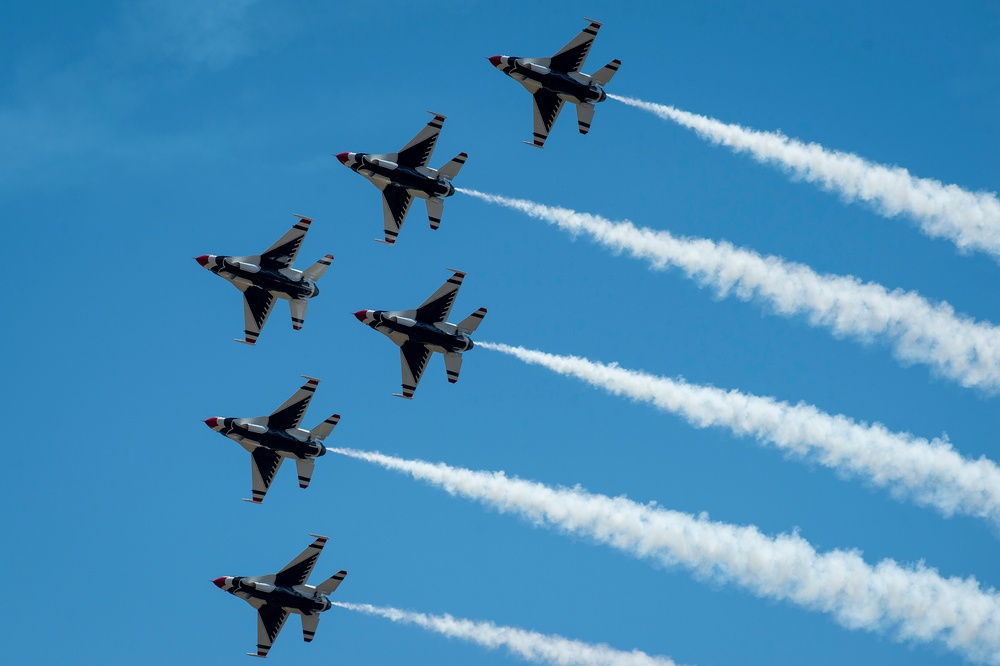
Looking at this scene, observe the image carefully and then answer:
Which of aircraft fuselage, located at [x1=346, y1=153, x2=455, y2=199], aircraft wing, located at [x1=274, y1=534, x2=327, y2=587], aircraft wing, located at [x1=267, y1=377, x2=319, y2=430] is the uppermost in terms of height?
aircraft fuselage, located at [x1=346, y1=153, x2=455, y2=199]

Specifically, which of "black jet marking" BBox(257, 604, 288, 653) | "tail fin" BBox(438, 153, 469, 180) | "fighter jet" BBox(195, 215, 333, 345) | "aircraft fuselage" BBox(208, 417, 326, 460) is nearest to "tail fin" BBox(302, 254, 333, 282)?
"fighter jet" BBox(195, 215, 333, 345)

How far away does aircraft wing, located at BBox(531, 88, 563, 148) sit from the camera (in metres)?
102

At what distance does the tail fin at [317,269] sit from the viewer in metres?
102

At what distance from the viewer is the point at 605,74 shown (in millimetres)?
100062

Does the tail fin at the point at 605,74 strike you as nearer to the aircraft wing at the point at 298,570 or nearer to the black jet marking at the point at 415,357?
the black jet marking at the point at 415,357

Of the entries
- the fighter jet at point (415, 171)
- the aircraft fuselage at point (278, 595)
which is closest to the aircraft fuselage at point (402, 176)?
the fighter jet at point (415, 171)

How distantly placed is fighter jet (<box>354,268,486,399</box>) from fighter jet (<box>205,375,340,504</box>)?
5237 mm

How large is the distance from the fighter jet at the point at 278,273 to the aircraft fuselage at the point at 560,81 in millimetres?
16001

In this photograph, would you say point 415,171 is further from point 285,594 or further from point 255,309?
point 285,594

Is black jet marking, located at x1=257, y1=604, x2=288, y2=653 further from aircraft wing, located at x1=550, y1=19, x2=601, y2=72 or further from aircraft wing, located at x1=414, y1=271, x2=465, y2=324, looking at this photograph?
aircraft wing, located at x1=550, y1=19, x2=601, y2=72

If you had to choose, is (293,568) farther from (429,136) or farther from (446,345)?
(429,136)

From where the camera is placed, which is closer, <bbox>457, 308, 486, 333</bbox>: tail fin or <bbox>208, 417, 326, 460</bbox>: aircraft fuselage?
<bbox>457, 308, 486, 333</bbox>: tail fin

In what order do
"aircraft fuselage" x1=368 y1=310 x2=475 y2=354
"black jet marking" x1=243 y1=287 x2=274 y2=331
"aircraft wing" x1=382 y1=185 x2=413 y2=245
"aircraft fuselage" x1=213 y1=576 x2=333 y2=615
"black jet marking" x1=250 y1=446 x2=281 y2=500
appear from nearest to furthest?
"aircraft fuselage" x1=368 y1=310 x2=475 y2=354 → "aircraft fuselage" x1=213 y1=576 x2=333 y2=615 → "black jet marking" x1=250 y1=446 x2=281 y2=500 → "aircraft wing" x1=382 y1=185 x2=413 y2=245 → "black jet marking" x1=243 y1=287 x2=274 y2=331

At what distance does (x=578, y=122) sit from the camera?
3989 inches
